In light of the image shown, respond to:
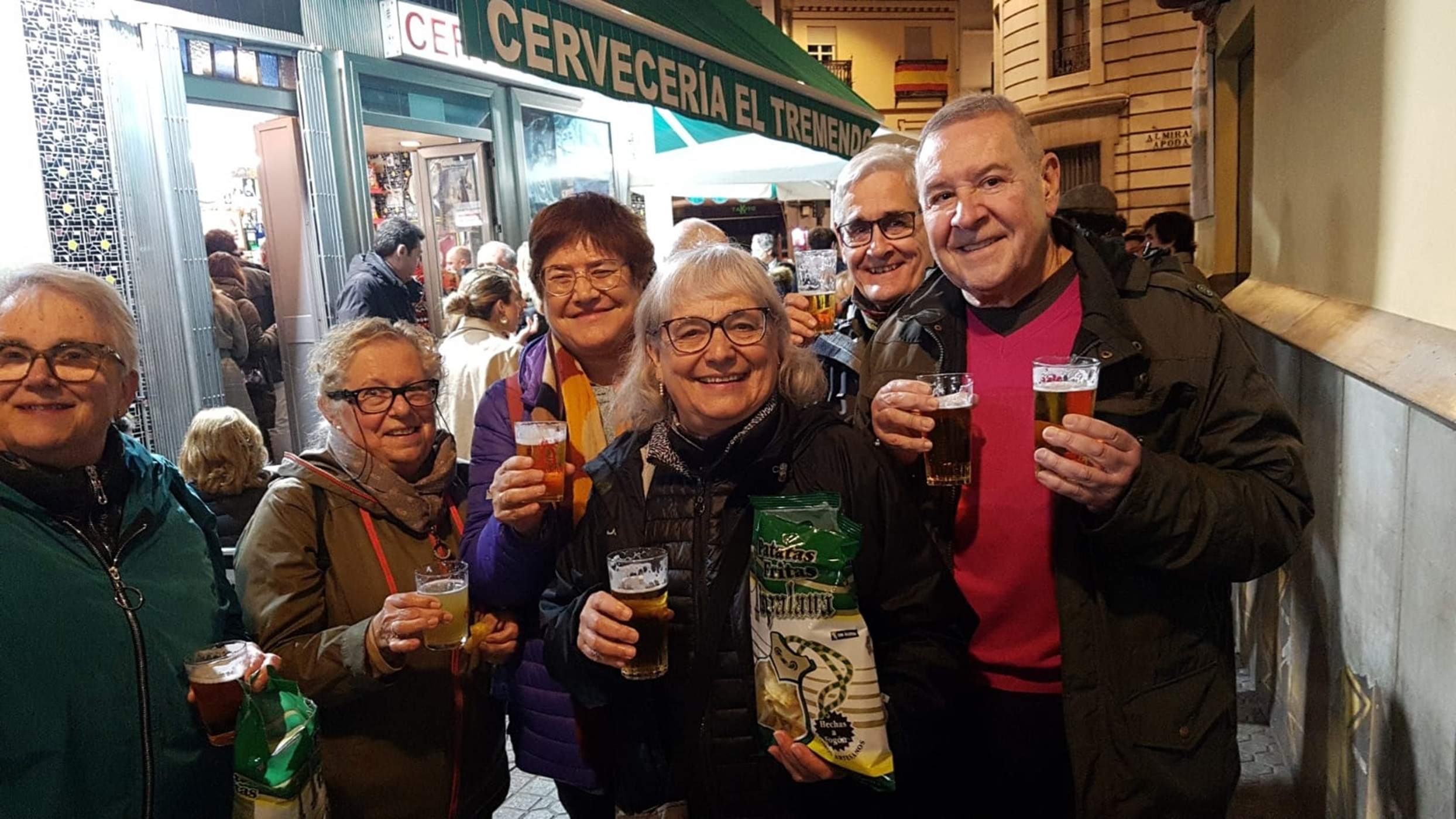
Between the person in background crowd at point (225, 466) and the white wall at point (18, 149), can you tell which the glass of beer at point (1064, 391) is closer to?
the person in background crowd at point (225, 466)

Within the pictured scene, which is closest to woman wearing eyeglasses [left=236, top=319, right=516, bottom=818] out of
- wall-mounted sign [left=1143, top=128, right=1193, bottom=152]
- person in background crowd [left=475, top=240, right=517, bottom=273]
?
person in background crowd [left=475, top=240, right=517, bottom=273]

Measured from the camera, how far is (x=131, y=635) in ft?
6.07

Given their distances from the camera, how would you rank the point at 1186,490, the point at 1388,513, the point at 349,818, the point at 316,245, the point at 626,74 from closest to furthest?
the point at 1186,490
the point at 349,818
the point at 1388,513
the point at 626,74
the point at 316,245

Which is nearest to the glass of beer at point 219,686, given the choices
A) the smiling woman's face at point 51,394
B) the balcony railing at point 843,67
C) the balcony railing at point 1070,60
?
the smiling woman's face at point 51,394

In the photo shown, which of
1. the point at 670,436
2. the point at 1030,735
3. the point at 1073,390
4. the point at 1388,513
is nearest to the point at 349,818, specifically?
the point at 670,436

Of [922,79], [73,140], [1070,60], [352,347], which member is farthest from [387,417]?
[922,79]

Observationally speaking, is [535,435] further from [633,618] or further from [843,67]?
[843,67]

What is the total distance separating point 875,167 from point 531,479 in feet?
4.99

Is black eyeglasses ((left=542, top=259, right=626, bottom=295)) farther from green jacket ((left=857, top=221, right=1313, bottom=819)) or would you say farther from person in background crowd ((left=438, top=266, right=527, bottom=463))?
person in background crowd ((left=438, top=266, right=527, bottom=463))

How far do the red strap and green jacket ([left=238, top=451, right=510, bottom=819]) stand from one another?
371mm

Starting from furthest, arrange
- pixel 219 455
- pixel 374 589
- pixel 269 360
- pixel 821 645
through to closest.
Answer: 1. pixel 269 360
2. pixel 219 455
3. pixel 374 589
4. pixel 821 645

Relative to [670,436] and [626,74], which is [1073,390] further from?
[626,74]

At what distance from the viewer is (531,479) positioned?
78.4 inches

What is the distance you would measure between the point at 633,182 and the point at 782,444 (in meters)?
9.91
